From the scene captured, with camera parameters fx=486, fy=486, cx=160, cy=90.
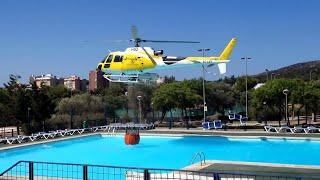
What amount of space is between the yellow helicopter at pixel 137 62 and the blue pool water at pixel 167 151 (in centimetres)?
372

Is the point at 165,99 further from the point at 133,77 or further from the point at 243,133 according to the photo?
the point at 133,77

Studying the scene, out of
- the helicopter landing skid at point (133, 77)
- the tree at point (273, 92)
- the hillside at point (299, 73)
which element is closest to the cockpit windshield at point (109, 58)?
the helicopter landing skid at point (133, 77)

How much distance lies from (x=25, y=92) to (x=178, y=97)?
471 inches

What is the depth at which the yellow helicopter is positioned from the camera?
19.1 meters

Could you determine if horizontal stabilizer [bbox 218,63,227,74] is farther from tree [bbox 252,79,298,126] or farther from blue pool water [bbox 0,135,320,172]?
tree [bbox 252,79,298,126]

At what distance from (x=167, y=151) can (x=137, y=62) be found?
6.89 meters

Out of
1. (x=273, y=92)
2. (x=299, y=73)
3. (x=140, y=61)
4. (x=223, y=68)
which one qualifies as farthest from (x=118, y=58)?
(x=299, y=73)

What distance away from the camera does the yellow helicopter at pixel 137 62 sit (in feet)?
62.7

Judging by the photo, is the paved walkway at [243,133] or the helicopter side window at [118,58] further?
the paved walkway at [243,133]

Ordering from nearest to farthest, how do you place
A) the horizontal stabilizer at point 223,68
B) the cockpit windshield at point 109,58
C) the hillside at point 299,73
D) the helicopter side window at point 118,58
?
the helicopter side window at point 118,58, the cockpit windshield at point 109,58, the horizontal stabilizer at point 223,68, the hillside at point 299,73

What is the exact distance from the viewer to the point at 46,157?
75.4ft

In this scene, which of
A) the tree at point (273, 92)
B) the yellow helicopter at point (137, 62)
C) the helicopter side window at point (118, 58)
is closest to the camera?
the yellow helicopter at point (137, 62)

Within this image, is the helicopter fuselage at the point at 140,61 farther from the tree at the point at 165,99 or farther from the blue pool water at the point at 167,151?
the tree at the point at 165,99

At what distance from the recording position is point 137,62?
62.7 ft
